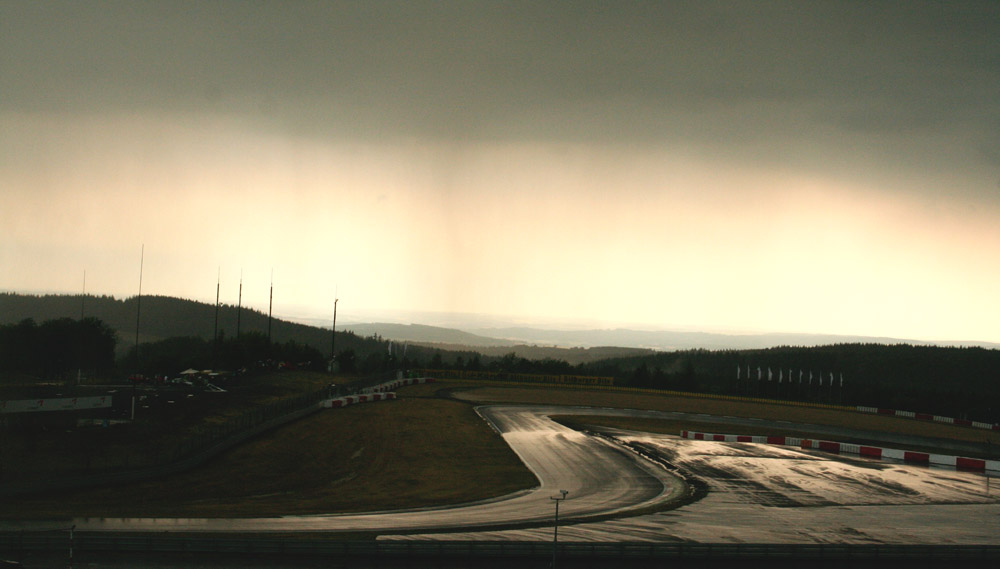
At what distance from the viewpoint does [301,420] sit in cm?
5572

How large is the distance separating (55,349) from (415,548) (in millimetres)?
96631

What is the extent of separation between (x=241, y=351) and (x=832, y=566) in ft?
344

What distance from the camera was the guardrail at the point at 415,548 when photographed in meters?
22.5

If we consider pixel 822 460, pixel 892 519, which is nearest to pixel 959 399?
pixel 822 460

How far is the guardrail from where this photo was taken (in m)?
22.5

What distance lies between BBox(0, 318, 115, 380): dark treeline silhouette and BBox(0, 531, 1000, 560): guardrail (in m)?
83.3

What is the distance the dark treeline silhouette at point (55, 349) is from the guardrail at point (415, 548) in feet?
273

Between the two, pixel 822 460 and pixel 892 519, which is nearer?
pixel 892 519

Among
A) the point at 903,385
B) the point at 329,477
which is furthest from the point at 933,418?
the point at 903,385

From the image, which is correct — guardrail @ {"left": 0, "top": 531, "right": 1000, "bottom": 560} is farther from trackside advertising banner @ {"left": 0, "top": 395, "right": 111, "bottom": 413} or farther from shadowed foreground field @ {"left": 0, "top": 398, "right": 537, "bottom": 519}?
trackside advertising banner @ {"left": 0, "top": 395, "right": 111, "bottom": 413}

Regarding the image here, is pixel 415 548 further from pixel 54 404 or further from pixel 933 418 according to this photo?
pixel 933 418

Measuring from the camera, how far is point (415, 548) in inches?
907

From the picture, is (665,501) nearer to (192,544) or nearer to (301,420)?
(192,544)

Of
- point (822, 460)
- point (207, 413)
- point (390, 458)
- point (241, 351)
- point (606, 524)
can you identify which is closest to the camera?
point (606, 524)
